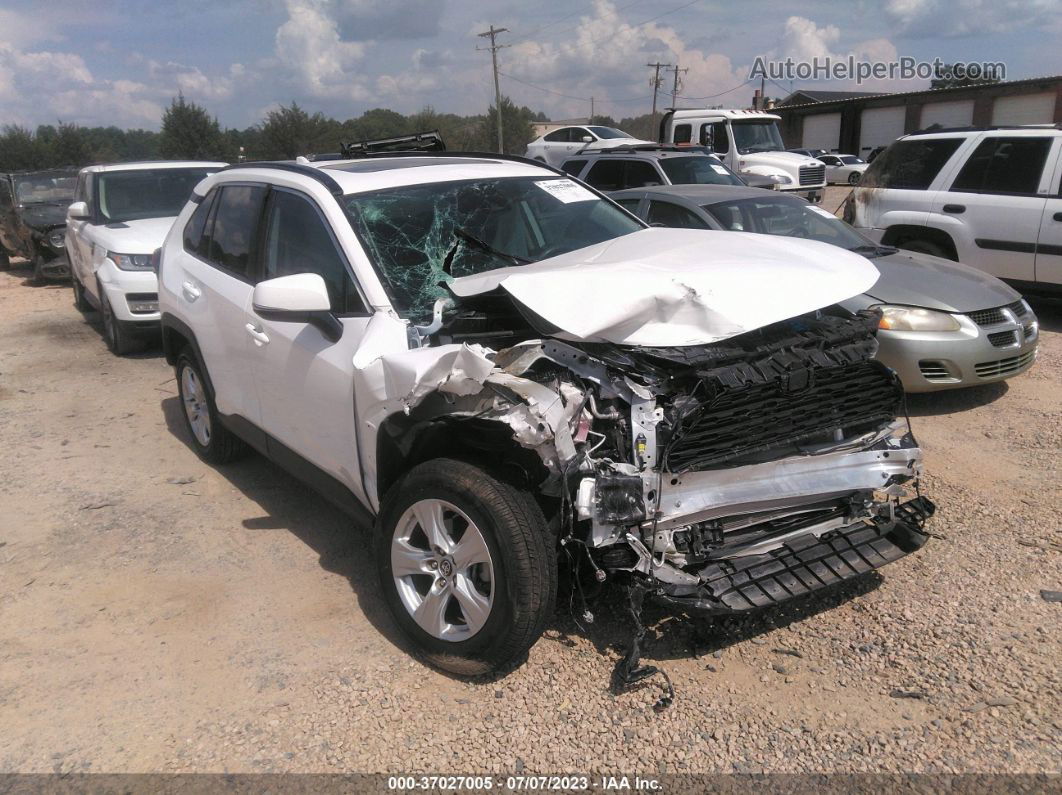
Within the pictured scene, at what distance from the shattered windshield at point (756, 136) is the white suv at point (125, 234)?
12692 millimetres

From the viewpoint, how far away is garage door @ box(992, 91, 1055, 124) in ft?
110

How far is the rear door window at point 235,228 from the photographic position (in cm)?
442

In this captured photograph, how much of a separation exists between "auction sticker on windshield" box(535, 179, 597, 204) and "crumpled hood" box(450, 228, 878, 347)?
2.92 feet

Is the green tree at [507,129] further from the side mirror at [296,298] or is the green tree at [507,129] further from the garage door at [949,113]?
the side mirror at [296,298]

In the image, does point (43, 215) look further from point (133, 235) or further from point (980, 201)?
point (980, 201)

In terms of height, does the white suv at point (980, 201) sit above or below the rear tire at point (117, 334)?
above

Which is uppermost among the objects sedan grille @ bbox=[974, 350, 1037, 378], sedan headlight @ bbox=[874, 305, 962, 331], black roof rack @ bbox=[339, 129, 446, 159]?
black roof rack @ bbox=[339, 129, 446, 159]

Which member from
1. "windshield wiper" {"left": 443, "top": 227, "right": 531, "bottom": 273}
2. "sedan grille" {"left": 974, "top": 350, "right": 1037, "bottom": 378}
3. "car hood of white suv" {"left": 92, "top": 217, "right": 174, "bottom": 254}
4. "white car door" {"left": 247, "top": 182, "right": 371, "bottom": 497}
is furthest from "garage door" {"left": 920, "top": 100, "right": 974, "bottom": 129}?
"white car door" {"left": 247, "top": 182, "right": 371, "bottom": 497}

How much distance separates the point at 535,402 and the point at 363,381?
858 mm

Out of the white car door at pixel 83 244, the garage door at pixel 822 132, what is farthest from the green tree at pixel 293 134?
the white car door at pixel 83 244

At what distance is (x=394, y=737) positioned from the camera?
9.39 ft

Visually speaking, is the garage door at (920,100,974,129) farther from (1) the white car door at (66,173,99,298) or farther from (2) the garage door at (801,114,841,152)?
(1) the white car door at (66,173,99,298)

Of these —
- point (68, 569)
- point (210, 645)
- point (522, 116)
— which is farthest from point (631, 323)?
point (522, 116)

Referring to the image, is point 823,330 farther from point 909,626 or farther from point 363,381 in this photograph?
point 363,381
